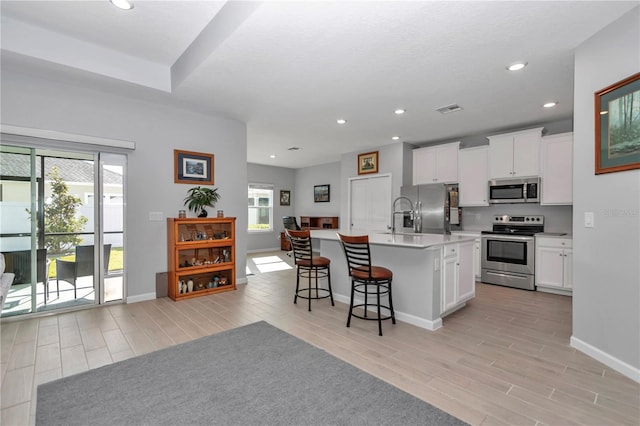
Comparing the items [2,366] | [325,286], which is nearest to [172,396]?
[2,366]

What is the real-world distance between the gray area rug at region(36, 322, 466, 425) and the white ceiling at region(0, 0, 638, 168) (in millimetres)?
2632

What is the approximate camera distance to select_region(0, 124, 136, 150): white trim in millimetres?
3098

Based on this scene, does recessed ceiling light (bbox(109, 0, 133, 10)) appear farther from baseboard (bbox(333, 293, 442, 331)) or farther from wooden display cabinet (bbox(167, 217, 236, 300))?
baseboard (bbox(333, 293, 442, 331))

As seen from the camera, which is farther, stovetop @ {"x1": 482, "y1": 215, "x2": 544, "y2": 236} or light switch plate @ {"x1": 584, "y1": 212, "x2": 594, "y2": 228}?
stovetop @ {"x1": 482, "y1": 215, "x2": 544, "y2": 236}

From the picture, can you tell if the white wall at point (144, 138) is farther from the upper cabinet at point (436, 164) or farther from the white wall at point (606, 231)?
the white wall at point (606, 231)

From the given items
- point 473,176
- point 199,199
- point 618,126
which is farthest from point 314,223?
point 618,126

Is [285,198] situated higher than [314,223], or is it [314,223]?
[285,198]

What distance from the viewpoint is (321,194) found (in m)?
8.99

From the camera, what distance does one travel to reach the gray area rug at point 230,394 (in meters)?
1.71

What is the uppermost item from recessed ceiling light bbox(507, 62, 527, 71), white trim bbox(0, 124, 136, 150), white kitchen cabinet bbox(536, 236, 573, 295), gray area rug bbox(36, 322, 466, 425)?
recessed ceiling light bbox(507, 62, 527, 71)

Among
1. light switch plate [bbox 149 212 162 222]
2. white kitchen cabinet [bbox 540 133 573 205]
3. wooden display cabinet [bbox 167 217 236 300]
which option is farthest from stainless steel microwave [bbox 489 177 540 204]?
light switch plate [bbox 149 212 162 222]

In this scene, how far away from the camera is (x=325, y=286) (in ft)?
14.0

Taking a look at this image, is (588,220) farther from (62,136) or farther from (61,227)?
(61,227)

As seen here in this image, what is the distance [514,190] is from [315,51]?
412 centimetres
